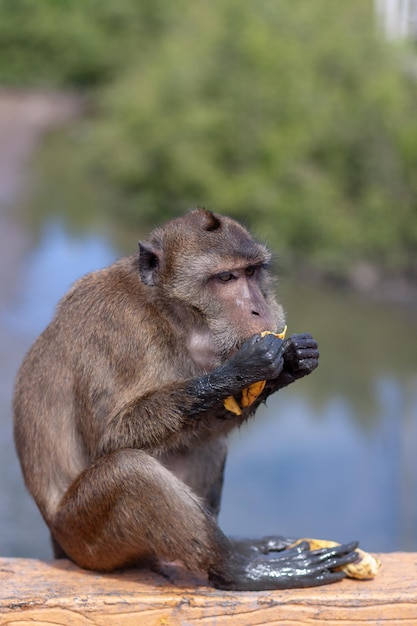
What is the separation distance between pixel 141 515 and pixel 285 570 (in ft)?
2.07

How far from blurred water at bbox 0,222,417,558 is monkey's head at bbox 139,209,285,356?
2.37 metres

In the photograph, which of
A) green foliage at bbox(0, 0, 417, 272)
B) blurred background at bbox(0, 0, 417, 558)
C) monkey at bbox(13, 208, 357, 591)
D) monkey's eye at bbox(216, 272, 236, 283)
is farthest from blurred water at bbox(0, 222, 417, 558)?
Answer: monkey's eye at bbox(216, 272, 236, 283)

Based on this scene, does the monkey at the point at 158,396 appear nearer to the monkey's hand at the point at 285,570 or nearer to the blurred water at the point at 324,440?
the monkey's hand at the point at 285,570

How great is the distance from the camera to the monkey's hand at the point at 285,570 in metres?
3.94

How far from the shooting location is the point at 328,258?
14.0 m

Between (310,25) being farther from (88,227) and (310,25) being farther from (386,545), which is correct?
(386,545)

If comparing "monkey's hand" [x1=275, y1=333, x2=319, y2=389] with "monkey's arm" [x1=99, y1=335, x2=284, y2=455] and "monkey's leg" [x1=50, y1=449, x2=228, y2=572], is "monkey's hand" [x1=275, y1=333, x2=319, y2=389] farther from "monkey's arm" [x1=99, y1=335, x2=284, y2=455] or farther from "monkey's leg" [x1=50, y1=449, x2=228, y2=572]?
"monkey's leg" [x1=50, y1=449, x2=228, y2=572]

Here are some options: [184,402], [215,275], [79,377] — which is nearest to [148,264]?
[215,275]

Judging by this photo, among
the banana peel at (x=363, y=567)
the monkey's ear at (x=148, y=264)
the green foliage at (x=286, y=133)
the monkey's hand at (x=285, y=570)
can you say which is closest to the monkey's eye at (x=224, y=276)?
the monkey's ear at (x=148, y=264)

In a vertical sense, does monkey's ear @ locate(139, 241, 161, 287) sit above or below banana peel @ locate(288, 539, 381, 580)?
above

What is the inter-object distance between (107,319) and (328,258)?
10050 millimetres

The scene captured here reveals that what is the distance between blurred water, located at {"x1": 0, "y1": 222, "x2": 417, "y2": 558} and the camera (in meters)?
8.06

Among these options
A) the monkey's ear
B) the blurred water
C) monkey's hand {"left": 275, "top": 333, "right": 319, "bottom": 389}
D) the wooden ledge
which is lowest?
the wooden ledge

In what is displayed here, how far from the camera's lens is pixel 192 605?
377 centimetres
